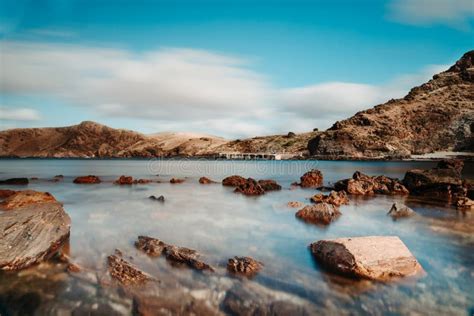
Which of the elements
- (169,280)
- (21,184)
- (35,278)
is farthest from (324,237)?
(21,184)

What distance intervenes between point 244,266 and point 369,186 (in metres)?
20.4

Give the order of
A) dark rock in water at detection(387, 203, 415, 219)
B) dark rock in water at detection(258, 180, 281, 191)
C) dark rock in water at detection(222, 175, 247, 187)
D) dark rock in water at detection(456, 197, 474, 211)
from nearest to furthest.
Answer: dark rock in water at detection(387, 203, 415, 219), dark rock in water at detection(456, 197, 474, 211), dark rock in water at detection(258, 180, 281, 191), dark rock in water at detection(222, 175, 247, 187)

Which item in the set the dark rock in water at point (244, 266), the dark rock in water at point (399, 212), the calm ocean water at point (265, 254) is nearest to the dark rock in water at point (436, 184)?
the calm ocean water at point (265, 254)

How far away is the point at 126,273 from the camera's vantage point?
8195mm

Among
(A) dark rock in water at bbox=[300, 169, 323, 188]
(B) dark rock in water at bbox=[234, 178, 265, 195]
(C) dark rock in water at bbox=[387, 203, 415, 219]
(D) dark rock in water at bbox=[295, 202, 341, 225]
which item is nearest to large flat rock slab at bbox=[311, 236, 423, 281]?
(D) dark rock in water at bbox=[295, 202, 341, 225]

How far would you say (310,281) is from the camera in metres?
8.05

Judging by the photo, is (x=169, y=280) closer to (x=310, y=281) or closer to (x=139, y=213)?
(x=310, y=281)

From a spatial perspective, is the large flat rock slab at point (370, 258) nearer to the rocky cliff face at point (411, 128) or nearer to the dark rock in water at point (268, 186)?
the dark rock in water at point (268, 186)

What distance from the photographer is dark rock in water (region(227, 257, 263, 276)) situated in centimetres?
855

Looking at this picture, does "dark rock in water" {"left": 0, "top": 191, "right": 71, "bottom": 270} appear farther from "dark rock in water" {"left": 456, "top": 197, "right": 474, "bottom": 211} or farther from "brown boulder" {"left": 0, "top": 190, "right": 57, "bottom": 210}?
"dark rock in water" {"left": 456, "top": 197, "right": 474, "bottom": 211}

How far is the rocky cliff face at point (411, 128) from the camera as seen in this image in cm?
12162

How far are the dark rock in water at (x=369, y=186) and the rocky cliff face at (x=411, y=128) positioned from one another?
106328 mm

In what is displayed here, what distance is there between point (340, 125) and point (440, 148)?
38.1 metres

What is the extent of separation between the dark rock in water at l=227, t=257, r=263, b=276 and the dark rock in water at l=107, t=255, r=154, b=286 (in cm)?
205
